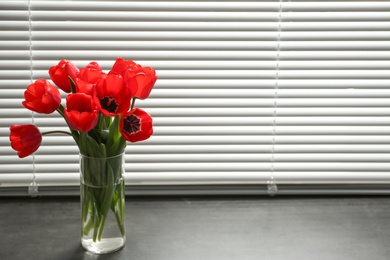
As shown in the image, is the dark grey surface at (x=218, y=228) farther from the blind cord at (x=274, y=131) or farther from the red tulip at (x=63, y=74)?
the red tulip at (x=63, y=74)

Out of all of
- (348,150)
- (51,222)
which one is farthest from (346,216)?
(51,222)

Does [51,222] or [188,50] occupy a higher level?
[188,50]

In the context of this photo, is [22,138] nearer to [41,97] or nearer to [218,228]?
[41,97]

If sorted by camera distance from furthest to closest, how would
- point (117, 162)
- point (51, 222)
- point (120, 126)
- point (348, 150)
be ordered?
point (348, 150) → point (51, 222) → point (117, 162) → point (120, 126)

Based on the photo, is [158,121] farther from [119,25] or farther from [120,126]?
[120,126]

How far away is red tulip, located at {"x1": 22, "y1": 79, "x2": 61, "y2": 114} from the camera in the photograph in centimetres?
121

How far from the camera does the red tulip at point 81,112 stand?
3.87 ft

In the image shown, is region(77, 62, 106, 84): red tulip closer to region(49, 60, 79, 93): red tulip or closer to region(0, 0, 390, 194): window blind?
region(49, 60, 79, 93): red tulip

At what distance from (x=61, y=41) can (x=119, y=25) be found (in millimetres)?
145

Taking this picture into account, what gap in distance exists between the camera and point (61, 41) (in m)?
1.53

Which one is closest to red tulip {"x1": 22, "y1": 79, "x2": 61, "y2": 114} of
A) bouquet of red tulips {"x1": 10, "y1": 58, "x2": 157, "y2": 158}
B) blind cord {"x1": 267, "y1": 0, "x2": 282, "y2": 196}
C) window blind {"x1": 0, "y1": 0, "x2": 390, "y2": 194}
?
bouquet of red tulips {"x1": 10, "y1": 58, "x2": 157, "y2": 158}

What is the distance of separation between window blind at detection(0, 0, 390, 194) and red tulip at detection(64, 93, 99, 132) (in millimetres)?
354

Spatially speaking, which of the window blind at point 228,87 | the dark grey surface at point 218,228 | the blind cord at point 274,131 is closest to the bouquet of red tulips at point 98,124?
the dark grey surface at point 218,228

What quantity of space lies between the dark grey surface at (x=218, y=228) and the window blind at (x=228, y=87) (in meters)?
0.05
